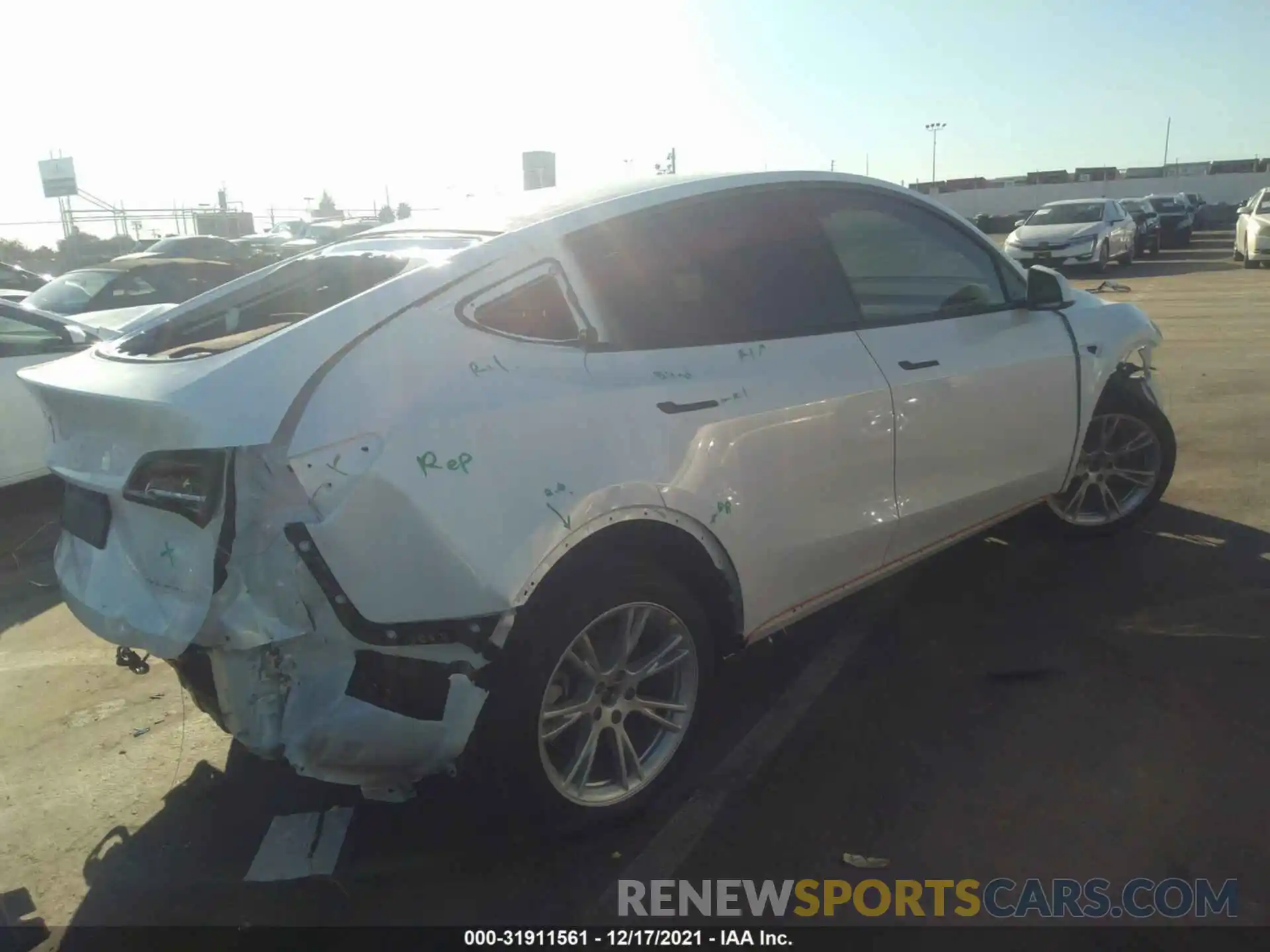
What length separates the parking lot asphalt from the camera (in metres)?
2.76

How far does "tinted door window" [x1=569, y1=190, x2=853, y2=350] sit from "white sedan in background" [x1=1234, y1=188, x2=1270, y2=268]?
22063 mm

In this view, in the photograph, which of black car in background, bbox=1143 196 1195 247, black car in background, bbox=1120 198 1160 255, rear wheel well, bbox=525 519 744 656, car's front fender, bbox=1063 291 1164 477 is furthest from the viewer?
black car in background, bbox=1143 196 1195 247

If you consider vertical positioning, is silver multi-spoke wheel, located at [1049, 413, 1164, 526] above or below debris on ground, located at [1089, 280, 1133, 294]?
below

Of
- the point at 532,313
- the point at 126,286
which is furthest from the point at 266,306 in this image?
the point at 126,286

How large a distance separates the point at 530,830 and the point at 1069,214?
74.2 ft

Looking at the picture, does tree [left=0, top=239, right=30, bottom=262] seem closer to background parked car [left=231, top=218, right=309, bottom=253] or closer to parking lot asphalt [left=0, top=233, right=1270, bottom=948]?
background parked car [left=231, top=218, right=309, bottom=253]

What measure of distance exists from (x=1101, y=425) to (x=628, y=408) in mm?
3359

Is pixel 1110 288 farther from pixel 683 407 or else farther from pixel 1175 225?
pixel 1175 225

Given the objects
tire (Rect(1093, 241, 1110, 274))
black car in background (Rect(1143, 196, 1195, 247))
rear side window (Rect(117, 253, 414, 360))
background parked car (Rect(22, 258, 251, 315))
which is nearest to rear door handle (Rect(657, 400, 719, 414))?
rear side window (Rect(117, 253, 414, 360))

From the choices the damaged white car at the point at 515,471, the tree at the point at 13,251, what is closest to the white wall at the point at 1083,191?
the tree at the point at 13,251

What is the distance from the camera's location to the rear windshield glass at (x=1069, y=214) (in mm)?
21469

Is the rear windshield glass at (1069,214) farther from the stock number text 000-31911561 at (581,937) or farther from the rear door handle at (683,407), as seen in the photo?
the stock number text 000-31911561 at (581,937)

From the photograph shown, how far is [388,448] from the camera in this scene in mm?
2350

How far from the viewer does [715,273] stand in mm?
3268
